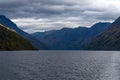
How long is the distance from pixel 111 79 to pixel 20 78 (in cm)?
3677

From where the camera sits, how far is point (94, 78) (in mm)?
107688

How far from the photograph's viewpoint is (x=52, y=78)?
108188 millimetres

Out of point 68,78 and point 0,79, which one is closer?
point 0,79

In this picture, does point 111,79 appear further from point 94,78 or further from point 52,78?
point 52,78

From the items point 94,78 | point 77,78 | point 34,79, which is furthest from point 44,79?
point 94,78

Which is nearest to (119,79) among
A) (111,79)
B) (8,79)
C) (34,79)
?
(111,79)

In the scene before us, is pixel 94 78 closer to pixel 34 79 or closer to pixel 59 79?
pixel 59 79

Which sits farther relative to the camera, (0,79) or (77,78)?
(77,78)

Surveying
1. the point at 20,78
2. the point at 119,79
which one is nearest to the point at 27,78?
the point at 20,78

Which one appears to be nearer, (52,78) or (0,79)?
(0,79)

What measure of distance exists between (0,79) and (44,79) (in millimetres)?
17209

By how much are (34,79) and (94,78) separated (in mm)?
24851

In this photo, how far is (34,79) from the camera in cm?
10306

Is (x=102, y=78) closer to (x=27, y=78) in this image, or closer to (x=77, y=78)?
(x=77, y=78)
